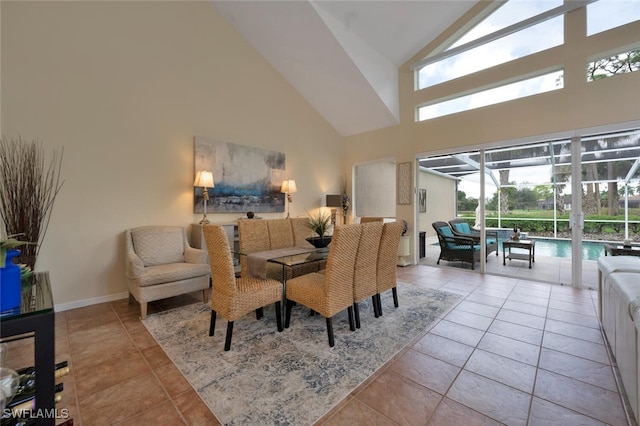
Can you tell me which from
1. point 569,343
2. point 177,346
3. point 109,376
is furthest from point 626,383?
point 109,376

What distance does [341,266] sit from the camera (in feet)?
7.35

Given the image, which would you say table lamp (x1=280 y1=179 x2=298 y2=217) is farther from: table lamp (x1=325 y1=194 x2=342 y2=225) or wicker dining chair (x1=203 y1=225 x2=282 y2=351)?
wicker dining chair (x1=203 y1=225 x2=282 y2=351)

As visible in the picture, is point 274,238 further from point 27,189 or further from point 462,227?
point 462,227

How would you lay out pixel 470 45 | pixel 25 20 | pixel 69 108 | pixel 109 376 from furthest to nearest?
pixel 470 45
pixel 69 108
pixel 25 20
pixel 109 376

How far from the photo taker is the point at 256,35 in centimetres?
460

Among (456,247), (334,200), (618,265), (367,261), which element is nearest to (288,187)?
(334,200)

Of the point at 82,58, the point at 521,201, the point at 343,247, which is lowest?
the point at 343,247

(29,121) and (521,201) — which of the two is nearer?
(29,121)

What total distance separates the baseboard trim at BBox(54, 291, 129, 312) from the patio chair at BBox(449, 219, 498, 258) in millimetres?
5764

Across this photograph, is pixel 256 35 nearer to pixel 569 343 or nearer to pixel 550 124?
pixel 550 124

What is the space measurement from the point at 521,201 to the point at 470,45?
2.92m

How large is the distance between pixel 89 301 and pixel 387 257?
3592 mm

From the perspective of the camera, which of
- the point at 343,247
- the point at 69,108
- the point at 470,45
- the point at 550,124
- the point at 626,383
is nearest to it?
the point at 626,383

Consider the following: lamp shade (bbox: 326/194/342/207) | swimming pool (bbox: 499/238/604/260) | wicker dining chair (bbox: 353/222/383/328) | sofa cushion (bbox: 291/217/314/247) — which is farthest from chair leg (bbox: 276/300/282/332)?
swimming pool (bbox: 499/238/604/260)
